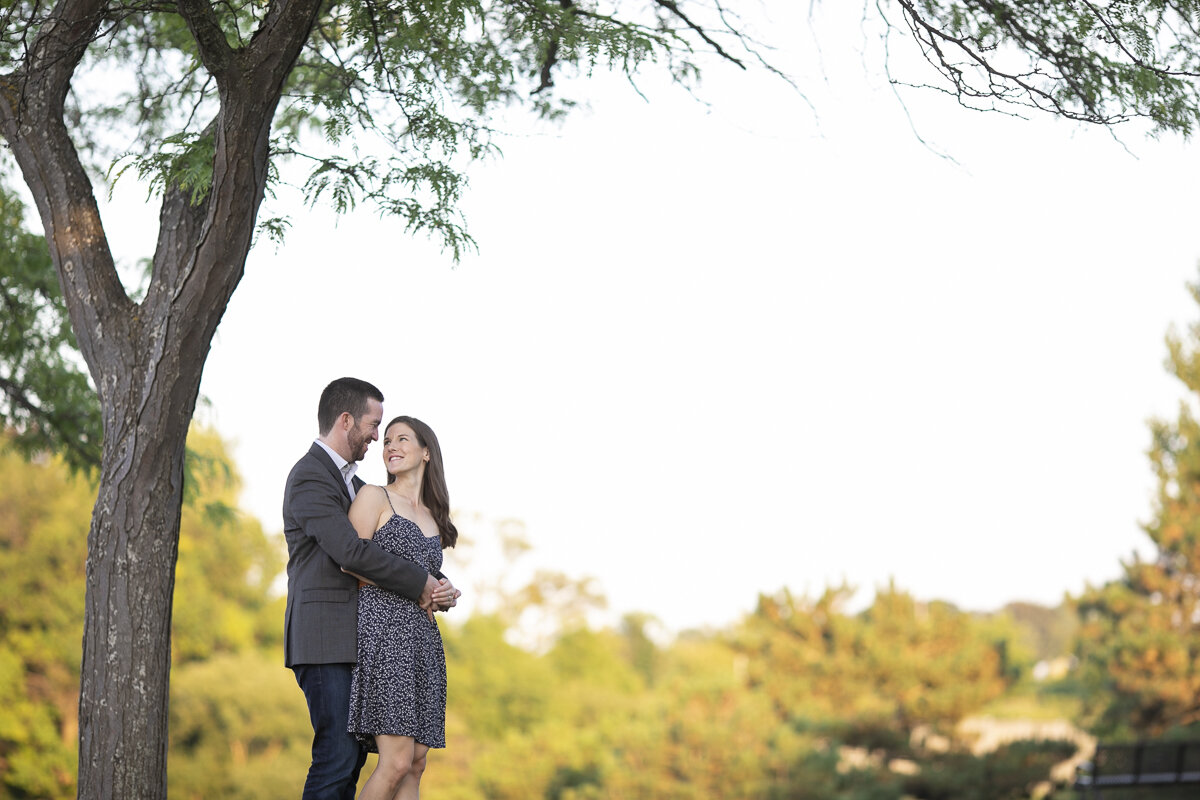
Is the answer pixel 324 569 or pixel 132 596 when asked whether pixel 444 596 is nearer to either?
pixel 324 569

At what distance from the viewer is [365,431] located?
3518 millimetres

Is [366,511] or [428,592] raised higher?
[366,511]

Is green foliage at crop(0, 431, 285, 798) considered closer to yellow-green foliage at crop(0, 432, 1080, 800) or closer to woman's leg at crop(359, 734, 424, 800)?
yellow-green foliage at crop(0, 432, 1080, 800)

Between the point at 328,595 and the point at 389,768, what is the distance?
50 centimetres

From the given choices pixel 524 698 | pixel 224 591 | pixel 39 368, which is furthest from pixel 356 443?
pixel 524 698

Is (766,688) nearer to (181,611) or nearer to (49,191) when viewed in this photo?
(181,611)

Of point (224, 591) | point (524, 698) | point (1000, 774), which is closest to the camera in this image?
point (1000, 774)

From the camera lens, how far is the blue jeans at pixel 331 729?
128 inches

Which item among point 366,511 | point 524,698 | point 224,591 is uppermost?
point 224,591

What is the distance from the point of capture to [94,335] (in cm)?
361

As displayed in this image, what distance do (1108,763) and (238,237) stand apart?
33.0ft

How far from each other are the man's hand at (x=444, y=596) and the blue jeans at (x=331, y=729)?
29 centimetres

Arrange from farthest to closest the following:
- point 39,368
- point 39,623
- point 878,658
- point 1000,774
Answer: point 39,623 → point 878,658 → point 1000,774 → point 39,368

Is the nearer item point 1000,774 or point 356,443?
point 356,443
